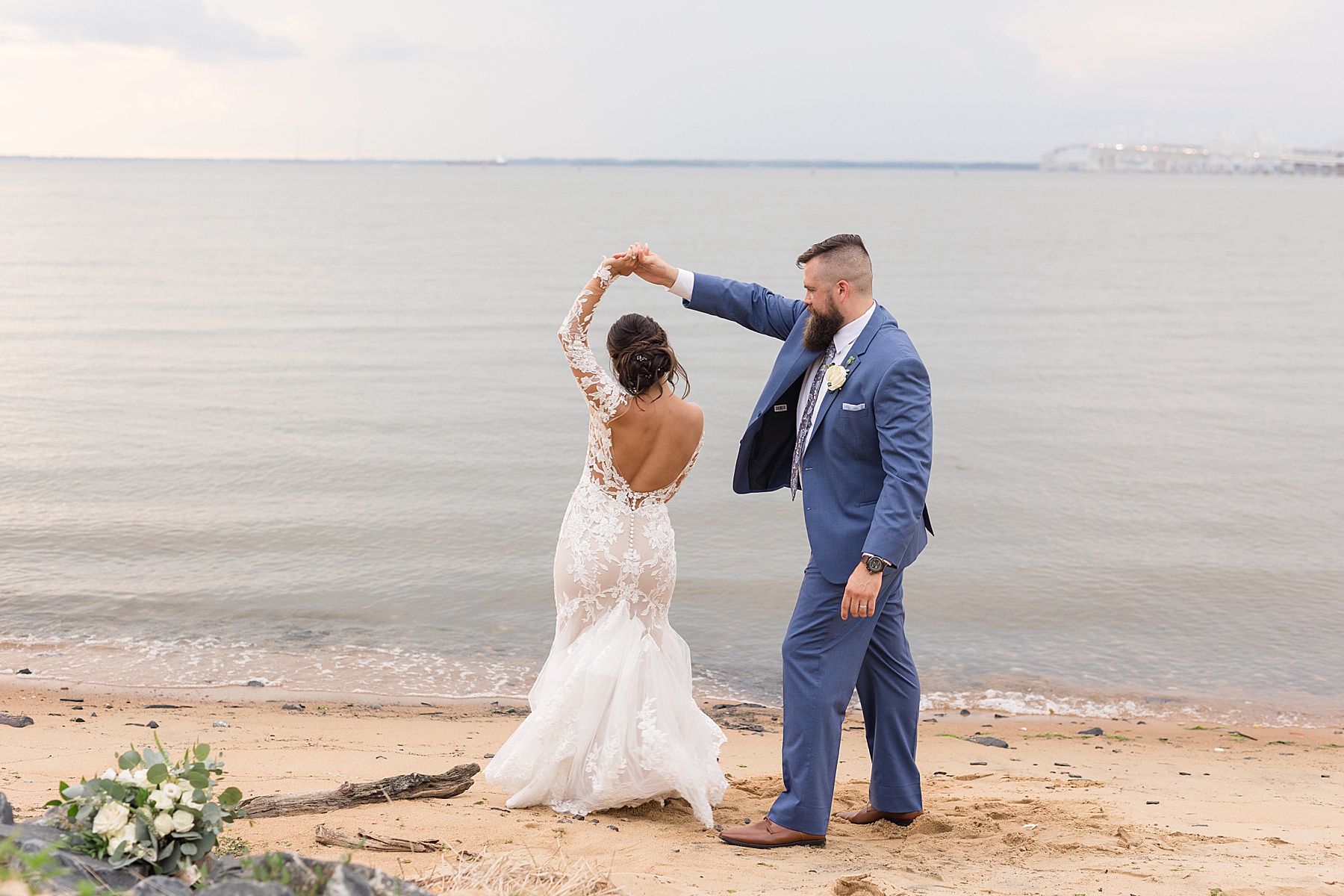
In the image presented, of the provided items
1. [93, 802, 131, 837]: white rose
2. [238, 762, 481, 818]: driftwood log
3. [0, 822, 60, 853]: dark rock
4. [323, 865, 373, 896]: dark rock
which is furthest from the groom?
[0, 822, 60, 853]: dark rock

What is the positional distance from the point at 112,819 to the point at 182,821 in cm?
18

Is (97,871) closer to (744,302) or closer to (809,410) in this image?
(809,410)

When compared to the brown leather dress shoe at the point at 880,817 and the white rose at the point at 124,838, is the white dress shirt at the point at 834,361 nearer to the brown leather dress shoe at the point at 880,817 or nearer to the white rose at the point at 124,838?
the brown leather dress shoe at the point at 880,817

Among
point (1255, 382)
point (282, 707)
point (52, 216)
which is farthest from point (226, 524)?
point (52, 216)

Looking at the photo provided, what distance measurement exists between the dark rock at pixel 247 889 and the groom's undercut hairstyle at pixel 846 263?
2.94m

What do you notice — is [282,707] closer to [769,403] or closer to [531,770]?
[531,770]

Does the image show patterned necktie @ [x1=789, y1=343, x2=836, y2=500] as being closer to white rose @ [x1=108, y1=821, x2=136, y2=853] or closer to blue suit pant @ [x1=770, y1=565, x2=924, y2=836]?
blue suit pant @ [x1=770, y1=565, x2=924, y2=836]

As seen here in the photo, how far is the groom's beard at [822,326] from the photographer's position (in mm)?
4352

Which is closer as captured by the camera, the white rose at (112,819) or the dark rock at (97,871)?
the dark rock at (97,871)

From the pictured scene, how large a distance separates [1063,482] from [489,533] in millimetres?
7178

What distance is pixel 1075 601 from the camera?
9609mm

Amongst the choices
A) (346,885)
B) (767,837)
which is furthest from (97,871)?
(767,837)

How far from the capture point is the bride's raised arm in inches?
171

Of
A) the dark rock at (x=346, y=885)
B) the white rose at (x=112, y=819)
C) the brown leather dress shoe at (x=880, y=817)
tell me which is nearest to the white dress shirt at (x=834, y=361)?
the brown leather dress shoe at (x=880, y=817)
